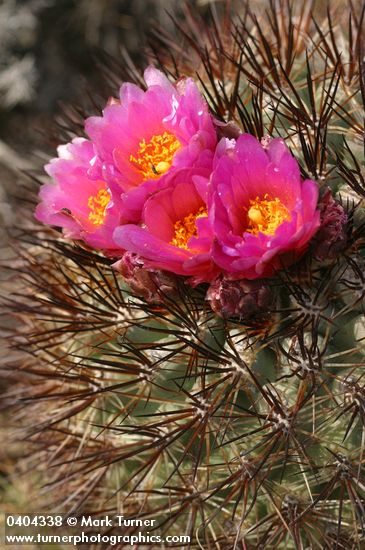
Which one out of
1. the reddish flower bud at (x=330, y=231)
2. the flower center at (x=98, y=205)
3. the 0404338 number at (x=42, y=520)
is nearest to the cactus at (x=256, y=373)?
the reddish flower bud at (x=330, y=231)

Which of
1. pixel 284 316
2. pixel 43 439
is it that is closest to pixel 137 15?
pixel 43 439

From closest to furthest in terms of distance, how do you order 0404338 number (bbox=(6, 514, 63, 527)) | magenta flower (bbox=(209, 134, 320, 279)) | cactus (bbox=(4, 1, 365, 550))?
magenta flower (bbox=(209, 134, 320, 279))
cactus (bbox=(4, 1, 365, 550))
0404338 number (bbox=(6, 514, 63, 527))

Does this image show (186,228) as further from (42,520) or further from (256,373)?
(42,520)

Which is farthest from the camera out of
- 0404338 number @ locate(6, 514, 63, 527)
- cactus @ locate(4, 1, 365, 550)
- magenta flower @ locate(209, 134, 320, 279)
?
0404338 number @ locate(6, 514, 63, 527)

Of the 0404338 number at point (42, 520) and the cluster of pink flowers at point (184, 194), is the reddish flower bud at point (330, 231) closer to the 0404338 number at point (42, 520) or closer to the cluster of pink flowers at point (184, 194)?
the cluster of pink flowers at point (184, 194)

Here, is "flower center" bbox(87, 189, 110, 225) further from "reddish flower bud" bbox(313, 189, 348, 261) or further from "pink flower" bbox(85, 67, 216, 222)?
"reddish flower bud" bbox(313, 189, 348, 261)

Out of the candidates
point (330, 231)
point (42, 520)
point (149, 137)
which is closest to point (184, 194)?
point (149, 137)

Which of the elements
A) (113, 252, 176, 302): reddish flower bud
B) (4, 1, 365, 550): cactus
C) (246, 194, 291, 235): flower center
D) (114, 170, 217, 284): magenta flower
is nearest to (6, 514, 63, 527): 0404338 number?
(4, 1, 365, 550): cactus
